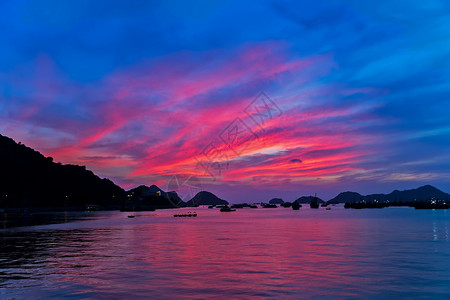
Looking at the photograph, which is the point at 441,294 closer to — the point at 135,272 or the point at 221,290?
the point at 221,290

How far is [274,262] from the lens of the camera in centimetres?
3906

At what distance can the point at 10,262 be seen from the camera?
123 ft

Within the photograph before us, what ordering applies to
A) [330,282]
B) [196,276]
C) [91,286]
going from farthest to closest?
Result: [196,276] → [330,282] → [91,286]

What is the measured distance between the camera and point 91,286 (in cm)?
2758

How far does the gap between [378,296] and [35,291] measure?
22.5 meters

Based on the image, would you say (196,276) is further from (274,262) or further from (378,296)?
(378,296)

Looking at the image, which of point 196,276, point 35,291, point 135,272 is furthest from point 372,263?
point 35,291

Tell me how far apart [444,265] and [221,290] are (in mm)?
24215

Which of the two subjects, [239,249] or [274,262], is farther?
[239,249]

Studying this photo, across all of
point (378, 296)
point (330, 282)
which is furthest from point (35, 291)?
point (378, 296)

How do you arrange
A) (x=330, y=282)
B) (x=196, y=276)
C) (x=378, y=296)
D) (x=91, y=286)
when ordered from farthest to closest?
(x=196, y=276)
(x=330, y=282)
(x=91, y=286)
(x=378, y=296)

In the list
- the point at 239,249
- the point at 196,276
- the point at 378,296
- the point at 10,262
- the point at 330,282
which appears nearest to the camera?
the point at 378,296

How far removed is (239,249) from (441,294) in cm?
2720

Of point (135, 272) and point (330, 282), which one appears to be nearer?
point (330, 282)
